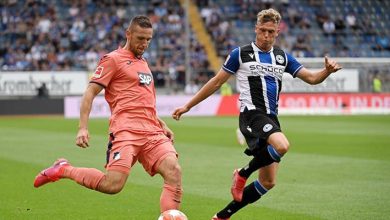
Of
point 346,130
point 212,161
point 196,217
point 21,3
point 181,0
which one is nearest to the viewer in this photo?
point 196,217

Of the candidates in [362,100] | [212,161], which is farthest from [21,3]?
[212,161]

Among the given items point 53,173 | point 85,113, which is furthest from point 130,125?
point 53,173

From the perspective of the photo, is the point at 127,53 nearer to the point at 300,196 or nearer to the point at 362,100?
the point at 300,196

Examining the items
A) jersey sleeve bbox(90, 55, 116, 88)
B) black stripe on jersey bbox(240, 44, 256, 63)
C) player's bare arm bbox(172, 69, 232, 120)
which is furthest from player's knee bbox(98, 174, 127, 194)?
black stripe on jersey bbox(240, 44, 256, 63)

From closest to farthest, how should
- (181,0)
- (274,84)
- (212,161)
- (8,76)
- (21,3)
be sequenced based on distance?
(274,84) → (212,161) → (8,76) → (21,3) → (181,0)

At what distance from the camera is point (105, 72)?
830 centimetres

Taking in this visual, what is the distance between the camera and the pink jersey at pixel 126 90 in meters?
8.33

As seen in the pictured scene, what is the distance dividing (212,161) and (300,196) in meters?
5.72

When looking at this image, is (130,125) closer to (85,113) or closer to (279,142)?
(85,113)

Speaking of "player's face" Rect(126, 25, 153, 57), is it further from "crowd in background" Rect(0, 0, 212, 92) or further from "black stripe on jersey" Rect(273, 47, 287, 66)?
"crowd in background" Rect(0, 0, 212, 92)

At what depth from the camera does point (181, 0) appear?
1822 inches

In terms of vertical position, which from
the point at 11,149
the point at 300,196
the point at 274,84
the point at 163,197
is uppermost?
the point at 274,84

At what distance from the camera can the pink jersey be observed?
27.3 ft

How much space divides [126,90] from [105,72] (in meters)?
0.29
